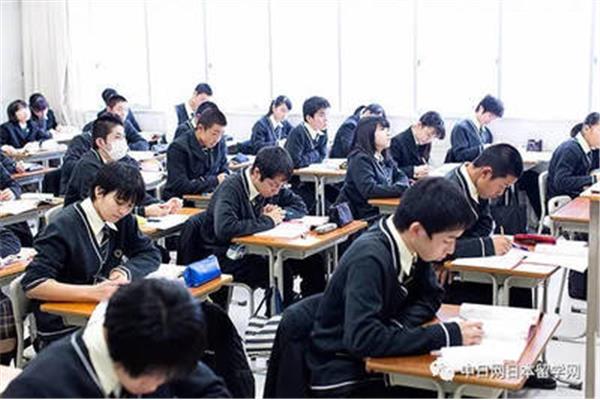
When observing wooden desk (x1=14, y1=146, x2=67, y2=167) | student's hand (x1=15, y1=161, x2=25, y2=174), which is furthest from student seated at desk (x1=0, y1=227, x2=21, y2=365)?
wooden desk (x1=14, y1=146, x2=67, y2=167)

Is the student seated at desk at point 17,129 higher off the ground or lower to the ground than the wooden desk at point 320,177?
higher

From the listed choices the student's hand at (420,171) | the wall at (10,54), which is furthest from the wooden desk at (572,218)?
the wall at (10,54)

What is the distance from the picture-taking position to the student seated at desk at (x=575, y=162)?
5891mm

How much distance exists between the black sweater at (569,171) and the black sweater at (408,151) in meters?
1.00

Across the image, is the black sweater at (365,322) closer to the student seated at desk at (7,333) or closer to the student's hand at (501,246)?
the student's hand at (501,246)

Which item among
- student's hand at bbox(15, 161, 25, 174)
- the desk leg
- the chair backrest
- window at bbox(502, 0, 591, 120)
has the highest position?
window at bbox(502, 0, 591, 120)

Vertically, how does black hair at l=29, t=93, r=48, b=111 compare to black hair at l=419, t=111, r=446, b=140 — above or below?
above

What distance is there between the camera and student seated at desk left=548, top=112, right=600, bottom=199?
19.3 feet

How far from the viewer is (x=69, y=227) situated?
3141 mm

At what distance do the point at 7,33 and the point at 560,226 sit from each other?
8.63 meters

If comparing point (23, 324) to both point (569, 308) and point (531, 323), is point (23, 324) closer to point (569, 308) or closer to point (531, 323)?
point (531, 323)

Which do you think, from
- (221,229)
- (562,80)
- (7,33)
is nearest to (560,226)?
(221,229)

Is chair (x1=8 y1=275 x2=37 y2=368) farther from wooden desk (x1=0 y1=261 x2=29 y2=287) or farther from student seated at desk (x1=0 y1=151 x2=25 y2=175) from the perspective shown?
student seated at desk (x1=0 y1=151 x2=25 y2=175)

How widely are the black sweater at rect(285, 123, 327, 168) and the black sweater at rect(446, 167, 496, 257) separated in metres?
3.31
